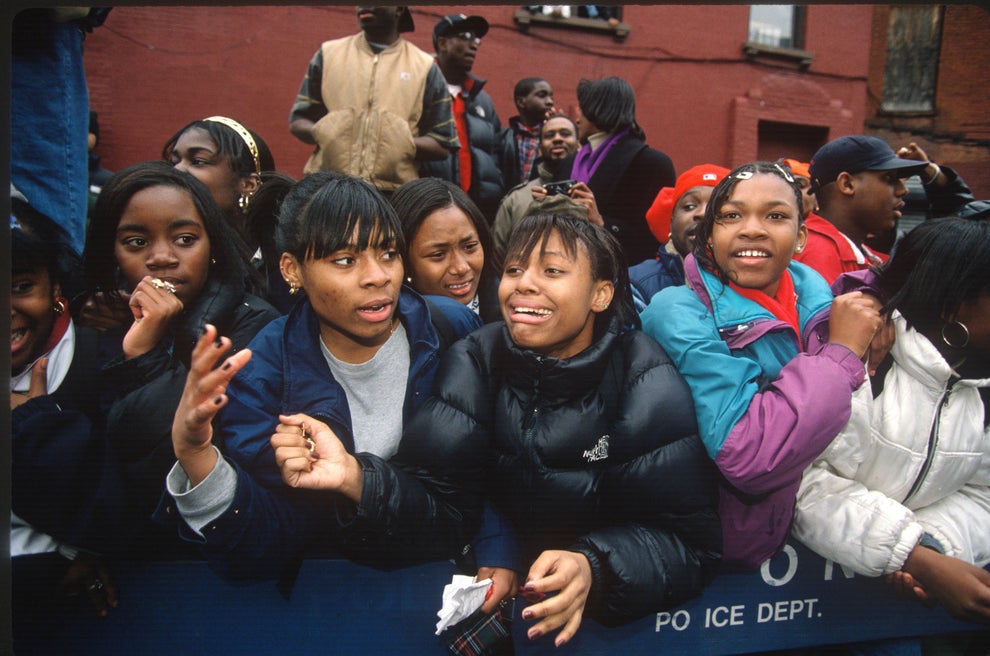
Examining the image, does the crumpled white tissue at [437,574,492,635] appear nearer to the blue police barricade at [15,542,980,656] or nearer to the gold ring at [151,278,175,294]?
the blue police barricade at [15,542,980,656]

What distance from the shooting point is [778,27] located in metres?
4.57

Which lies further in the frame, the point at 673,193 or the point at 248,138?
the point at 673,193

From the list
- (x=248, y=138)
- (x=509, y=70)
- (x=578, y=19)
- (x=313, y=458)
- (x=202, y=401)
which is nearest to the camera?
(x=202, y=401)

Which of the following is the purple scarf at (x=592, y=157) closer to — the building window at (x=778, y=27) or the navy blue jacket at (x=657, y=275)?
the navy blue jacket at (x=657, y=275)

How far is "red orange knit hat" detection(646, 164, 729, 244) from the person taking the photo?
2.54m

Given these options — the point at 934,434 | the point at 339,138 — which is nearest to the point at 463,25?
the point at 339,138

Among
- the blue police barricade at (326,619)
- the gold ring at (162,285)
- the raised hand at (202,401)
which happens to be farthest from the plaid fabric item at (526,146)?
the raised hand at (202,401)

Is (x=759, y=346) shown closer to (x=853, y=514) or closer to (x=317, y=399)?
(x=853, y=514)

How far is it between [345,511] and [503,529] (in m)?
0.38

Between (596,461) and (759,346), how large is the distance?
0.51m

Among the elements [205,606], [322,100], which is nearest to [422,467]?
[205,606]

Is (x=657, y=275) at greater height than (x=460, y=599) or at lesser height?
greater

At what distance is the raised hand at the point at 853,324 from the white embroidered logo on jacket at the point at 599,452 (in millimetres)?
580

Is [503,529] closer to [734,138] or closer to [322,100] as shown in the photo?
[322,100]
